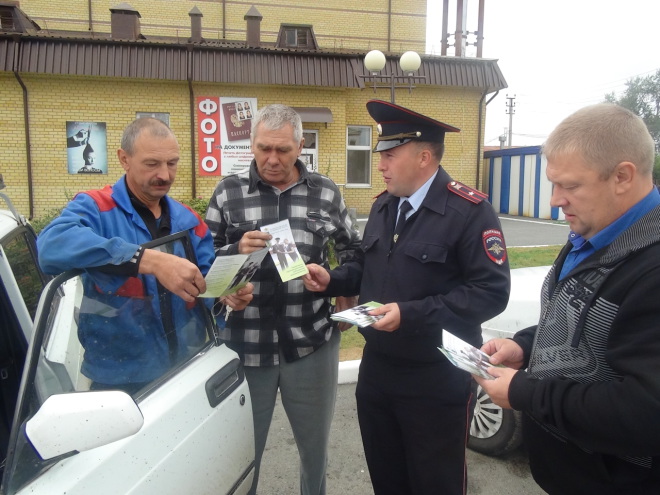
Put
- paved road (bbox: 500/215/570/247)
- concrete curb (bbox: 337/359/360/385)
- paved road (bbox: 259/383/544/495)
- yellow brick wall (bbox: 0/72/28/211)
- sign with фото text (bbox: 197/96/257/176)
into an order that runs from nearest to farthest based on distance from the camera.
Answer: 1. paved road (bbox: 259/383/544/495)
2. concrete curb (bbox: 337/359/360/385)
3. paved road (bbox: 500/215/570/247)
4. yellow brick wall (bbox: 0/72/28/211)
5. sign with фото text (bbox: 197/96/257/176)

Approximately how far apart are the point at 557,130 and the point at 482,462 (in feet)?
8.06

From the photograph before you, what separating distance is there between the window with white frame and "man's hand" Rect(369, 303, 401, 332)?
1503cm

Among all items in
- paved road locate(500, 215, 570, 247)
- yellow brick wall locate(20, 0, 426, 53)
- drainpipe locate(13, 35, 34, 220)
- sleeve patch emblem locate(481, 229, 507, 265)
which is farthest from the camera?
yellow brick wall locate(20, 0, 426, 53)

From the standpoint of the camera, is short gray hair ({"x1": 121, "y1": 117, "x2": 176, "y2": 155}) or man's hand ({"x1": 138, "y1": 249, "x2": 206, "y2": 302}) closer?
man's hand ({"x1": 138, "y1": 249, "x2": 206, "y2": 302})

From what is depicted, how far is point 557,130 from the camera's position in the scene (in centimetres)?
145

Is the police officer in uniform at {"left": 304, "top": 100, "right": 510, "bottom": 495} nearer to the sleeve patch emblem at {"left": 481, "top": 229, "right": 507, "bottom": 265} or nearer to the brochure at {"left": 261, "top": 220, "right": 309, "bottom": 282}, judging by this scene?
the sleeve patch emblem at {"left": 481, "top": 229, "right": 507, "bottom": 265}

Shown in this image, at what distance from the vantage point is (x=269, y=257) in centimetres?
245

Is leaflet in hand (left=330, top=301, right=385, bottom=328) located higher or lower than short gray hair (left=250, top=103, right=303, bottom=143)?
lower

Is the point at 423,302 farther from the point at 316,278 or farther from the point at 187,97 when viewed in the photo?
the point at 187,97

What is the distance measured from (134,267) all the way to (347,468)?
2131mm

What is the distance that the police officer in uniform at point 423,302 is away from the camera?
6.63 feet

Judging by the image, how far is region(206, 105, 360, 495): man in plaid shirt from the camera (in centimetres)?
241

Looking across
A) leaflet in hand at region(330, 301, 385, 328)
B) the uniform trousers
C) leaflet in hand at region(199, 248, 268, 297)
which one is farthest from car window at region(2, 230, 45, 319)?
leaflet in hand at region(330, 301, 385, 328)

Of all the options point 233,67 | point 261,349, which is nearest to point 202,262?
point 261,349
